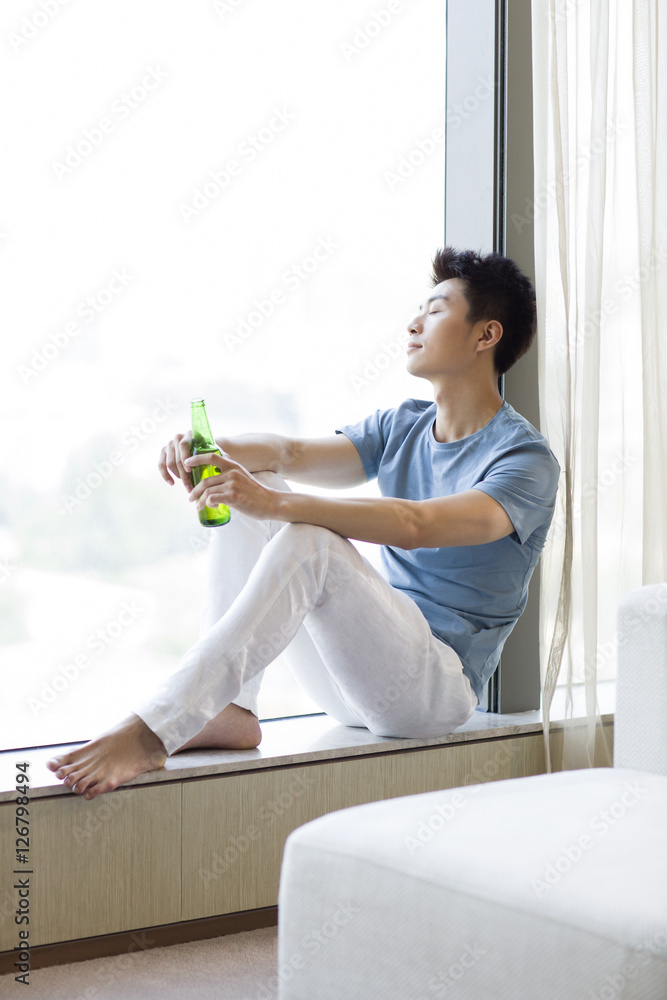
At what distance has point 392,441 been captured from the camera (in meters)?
2.16

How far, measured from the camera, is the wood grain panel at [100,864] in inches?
58.5

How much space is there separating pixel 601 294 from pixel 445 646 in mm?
921

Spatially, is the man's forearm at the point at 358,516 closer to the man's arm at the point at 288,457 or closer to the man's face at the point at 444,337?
the man's arm at the point at 288,457

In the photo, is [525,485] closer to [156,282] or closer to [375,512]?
[375,512]

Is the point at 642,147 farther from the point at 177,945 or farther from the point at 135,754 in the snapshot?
the point at 177,945

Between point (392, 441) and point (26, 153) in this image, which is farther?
point (392, 441)

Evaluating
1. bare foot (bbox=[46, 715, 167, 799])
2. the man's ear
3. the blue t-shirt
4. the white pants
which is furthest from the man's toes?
the man's ear

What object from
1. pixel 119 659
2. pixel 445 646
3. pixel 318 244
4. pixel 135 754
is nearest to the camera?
pixel 135 754

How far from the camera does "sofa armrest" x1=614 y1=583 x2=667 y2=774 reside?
1.25 metres

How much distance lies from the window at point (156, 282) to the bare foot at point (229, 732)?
1.30 feet

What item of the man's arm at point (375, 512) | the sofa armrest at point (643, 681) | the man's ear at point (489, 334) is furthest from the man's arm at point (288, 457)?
the sofa armrest at point (643, 681)

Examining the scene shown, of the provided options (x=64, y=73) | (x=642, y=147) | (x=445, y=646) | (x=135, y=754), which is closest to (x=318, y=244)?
(x=64, y=73)

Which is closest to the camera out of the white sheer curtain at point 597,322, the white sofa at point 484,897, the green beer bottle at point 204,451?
the white sofa at point 484,897

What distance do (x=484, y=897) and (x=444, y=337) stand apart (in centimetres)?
141
